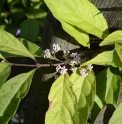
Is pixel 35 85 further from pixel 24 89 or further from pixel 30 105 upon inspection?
pixel 24 89

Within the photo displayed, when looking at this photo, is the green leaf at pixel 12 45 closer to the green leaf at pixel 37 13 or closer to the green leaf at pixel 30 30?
the green leaf at pixel 30 30

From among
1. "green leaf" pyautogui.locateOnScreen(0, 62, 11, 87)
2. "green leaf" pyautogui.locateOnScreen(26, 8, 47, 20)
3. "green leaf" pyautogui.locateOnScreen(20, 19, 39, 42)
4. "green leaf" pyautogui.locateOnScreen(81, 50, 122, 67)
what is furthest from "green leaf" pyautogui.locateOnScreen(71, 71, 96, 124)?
"green leaf" pyautogui.locateOnScreen(26, 8, 47, 20)

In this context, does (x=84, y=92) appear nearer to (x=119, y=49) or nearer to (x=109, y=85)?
(x=109, y=85)

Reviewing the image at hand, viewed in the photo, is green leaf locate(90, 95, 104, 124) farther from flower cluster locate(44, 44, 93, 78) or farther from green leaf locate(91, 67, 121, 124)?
flower cluster locate(44, 44, 93, 78)

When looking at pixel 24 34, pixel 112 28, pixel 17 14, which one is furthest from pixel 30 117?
pixel 17 14

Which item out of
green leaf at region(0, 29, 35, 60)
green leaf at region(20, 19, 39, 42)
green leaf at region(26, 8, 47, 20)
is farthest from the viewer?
green leaf at region(26, 8, 47, 20)

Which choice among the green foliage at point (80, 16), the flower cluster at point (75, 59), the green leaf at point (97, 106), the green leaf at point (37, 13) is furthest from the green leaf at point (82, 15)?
the green leaf at point (37, 13)
